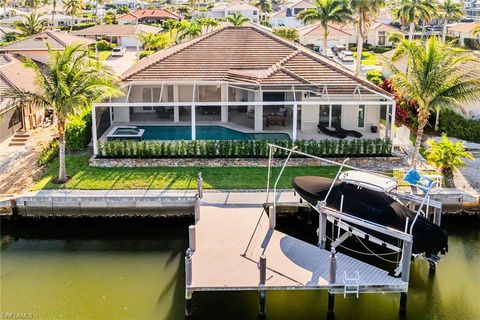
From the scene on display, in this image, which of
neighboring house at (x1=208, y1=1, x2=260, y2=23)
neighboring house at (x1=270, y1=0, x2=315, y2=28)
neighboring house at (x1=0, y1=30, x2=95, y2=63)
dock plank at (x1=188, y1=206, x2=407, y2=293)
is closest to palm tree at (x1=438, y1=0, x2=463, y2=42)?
neighboring house at (x1=270, y1=0, x2=315, y2=28)

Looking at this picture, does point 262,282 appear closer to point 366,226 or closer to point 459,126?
point 366,226

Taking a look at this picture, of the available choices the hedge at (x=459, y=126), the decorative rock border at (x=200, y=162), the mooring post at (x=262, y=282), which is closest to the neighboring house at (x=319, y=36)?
the hedge at (x=459, y=126)

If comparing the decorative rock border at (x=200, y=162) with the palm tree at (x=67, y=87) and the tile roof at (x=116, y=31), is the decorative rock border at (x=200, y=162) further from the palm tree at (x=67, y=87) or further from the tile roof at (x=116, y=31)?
the tile roof at (x=116, y=31)

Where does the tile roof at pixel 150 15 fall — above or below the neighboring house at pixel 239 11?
below

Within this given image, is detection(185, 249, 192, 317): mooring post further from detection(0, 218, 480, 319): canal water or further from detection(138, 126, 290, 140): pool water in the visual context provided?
detection(138, 126, 290, 140): pool water

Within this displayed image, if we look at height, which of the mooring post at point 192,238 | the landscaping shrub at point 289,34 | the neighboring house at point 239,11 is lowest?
the mooring post at point 192,238

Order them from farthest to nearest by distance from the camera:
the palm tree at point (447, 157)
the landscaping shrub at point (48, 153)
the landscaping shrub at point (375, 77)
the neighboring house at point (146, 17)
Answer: the neighboring house at point (146, 17) → the landscaping shrub at point (375, 77) → the landscaping shrub at point (48, 153) → the palm tree at point (447, 157)

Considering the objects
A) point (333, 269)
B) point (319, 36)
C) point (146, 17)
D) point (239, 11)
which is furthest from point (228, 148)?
point (239, 11)
